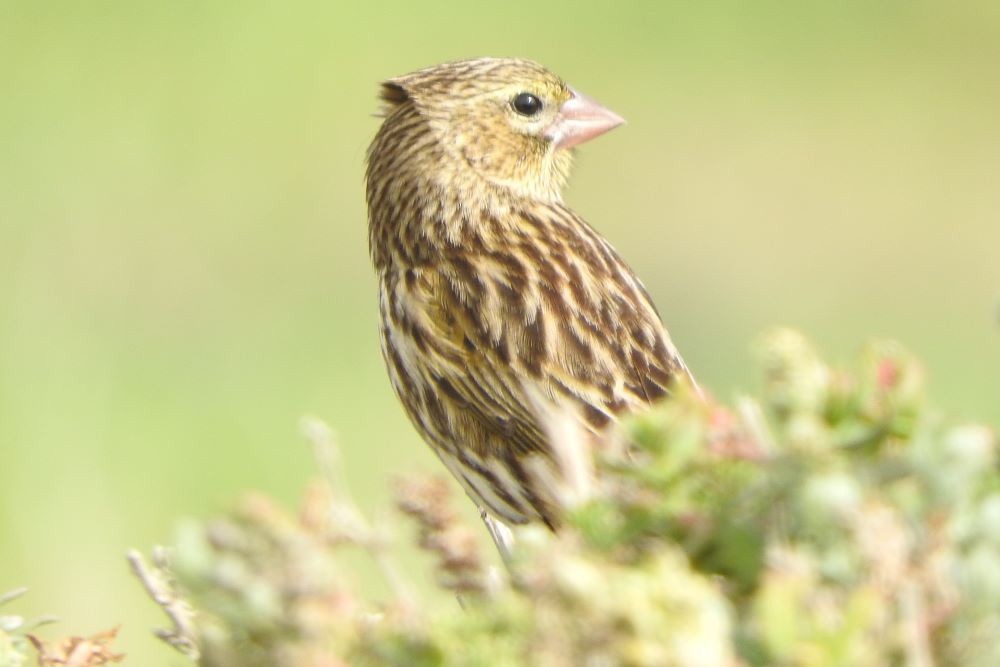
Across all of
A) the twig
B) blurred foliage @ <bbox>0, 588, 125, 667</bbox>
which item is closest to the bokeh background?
blurred foliage @ <bbox>0, 588, 125, 667</bbox>

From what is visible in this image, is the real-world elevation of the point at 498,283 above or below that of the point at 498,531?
above

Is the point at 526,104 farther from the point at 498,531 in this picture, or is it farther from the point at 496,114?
the point at 498,531

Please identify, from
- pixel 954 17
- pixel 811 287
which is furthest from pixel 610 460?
pixel 954 17

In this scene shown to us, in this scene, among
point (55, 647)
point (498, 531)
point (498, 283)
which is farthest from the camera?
point (498, 283)

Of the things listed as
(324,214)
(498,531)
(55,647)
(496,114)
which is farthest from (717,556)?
(324,214)

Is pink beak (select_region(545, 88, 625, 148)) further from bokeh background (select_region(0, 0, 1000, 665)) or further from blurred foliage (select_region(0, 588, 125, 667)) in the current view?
blurred foliage (select_region(0, 588, 125, 667))

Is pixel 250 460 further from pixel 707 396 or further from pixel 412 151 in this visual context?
pixel 707 396

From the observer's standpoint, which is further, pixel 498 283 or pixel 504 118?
pixel 504 118

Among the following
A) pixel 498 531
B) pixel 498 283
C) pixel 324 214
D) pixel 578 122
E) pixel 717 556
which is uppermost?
pixel 324 214
